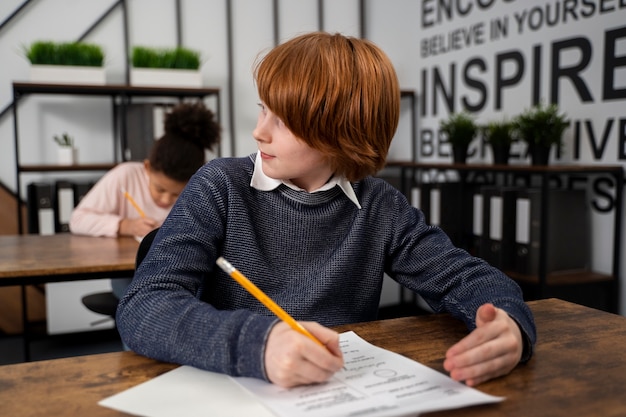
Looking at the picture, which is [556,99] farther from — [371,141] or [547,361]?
[547,361]

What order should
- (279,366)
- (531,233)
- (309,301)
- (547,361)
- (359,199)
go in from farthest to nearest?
(531,233), (359,199), (309,301), (547,361), (279,366)

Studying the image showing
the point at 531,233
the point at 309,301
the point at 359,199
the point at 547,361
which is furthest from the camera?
the point at 531,233

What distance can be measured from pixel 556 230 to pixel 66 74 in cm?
250

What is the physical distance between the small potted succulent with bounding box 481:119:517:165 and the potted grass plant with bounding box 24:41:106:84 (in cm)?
202

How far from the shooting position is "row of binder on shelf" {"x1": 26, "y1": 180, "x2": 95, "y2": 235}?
10.0ft

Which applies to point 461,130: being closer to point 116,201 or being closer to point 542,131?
point 542,131

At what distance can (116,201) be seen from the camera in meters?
2.43

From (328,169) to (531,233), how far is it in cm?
165

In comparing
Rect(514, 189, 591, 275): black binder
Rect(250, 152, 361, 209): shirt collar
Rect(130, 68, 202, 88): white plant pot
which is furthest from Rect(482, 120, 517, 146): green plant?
Rect(250, 152, 361, 209): shirt collar

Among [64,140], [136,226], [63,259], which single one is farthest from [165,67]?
[63,259]

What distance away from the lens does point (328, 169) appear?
114cm

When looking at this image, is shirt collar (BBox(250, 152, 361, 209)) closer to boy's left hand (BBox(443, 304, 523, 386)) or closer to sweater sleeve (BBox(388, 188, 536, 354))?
Answer: sweater sleeve (BBox(388, 188, 536, 354))

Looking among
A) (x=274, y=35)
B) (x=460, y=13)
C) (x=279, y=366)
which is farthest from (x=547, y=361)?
(x=274, y=35)

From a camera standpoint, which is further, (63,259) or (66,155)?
(66,155)
